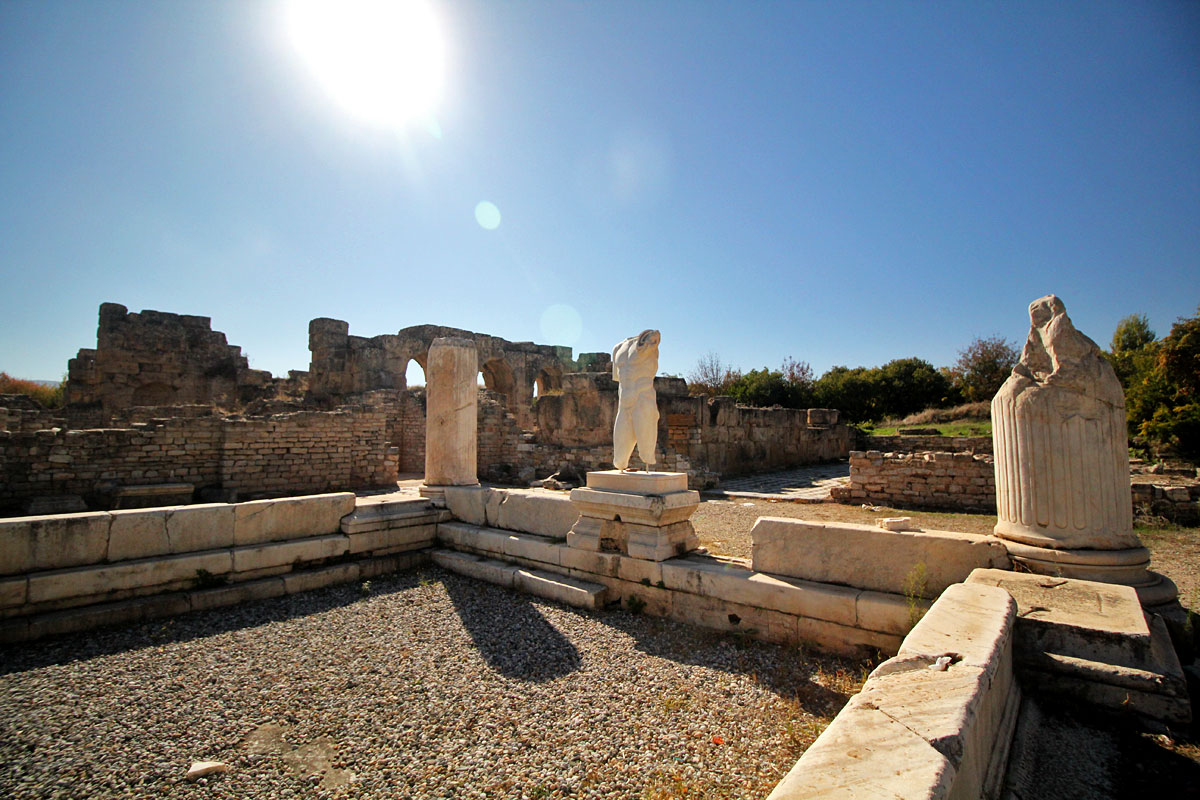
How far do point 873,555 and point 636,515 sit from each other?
1847 millimetres

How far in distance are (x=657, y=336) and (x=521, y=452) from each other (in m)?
8.85

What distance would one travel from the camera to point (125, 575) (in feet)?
14.6

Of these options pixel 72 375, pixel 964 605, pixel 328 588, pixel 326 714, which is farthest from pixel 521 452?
pixel 72 375

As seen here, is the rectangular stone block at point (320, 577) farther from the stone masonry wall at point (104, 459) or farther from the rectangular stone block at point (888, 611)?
the stone masonry wall at point (104, 459)

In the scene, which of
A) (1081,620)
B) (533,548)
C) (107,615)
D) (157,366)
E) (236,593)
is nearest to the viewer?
(1081,620)

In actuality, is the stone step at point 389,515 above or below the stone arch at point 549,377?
below

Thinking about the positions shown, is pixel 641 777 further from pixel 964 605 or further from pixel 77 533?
pixel 77 533

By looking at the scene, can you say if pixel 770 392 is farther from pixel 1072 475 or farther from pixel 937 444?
pixel 1072 475

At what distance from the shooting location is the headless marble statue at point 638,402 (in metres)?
5.64

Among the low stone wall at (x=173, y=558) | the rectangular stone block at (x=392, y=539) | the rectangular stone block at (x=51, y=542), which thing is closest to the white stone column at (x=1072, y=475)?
the rectangular stone block at (x=392, y=539)

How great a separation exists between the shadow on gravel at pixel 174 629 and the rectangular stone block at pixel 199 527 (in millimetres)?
599

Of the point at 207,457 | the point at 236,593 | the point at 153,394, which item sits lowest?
the point at 236,593

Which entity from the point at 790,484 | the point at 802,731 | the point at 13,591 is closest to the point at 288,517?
the point at 13,591

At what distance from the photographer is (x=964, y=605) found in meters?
2.63
